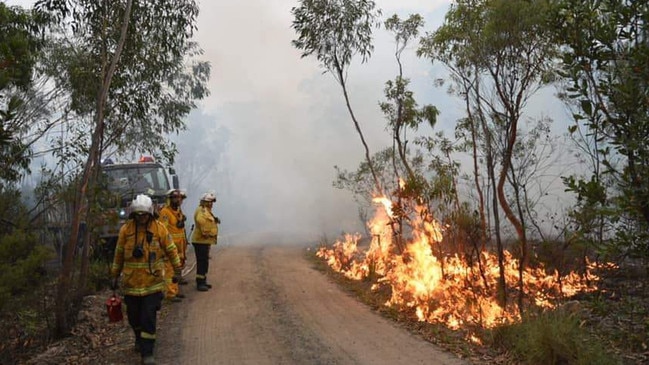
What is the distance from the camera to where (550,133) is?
13.1m

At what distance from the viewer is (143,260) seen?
582 cm

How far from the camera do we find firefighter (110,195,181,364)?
5.78m

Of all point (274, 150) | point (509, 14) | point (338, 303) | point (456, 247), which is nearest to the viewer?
point (509, 14)

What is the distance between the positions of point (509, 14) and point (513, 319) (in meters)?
4.27

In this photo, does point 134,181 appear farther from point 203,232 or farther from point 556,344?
point 556,344

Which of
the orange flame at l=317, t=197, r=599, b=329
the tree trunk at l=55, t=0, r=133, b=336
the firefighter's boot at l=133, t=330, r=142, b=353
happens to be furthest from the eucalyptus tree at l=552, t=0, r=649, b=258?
the tree trunk at l=55, t=0, r=133, b=336

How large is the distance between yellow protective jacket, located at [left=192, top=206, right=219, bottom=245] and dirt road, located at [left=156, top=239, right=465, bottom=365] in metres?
0.97

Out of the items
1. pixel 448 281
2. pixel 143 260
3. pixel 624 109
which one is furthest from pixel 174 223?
pixel 624 109

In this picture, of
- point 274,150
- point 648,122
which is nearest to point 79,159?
point 648,122

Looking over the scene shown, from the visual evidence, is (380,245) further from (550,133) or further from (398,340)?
(398,340)

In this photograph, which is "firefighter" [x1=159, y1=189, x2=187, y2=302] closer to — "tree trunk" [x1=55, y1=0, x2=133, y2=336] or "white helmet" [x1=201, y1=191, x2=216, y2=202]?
"white helmet" [x1=201, y1=191, x2=216, y2=202]

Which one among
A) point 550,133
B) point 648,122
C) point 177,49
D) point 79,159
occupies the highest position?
point 177,49

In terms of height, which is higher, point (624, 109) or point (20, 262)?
point (624, 109)

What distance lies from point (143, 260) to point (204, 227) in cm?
403
